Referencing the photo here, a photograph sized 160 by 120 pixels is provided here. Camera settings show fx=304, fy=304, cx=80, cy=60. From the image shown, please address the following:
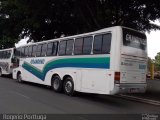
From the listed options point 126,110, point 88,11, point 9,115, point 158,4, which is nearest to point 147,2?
point 158,4

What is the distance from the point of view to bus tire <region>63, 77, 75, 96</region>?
15.3 meters

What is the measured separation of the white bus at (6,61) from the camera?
87.7 feet

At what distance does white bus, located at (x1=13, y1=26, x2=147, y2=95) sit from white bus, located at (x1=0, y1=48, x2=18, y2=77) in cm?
996

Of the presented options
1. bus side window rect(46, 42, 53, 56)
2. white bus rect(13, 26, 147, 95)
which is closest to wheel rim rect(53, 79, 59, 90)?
white bus rect(13, 26, 147, 95)

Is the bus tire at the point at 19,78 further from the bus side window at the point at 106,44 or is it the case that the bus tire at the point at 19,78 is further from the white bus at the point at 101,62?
the bus side window at the point at 106,44

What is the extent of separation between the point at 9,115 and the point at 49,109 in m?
1.79

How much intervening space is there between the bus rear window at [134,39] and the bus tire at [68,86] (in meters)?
3.72

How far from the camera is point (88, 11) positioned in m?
21.2

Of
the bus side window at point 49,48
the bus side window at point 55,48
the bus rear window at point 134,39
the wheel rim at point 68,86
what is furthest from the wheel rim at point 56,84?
the bus rear window at point 134,39

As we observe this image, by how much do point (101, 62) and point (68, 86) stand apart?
10.1 ft

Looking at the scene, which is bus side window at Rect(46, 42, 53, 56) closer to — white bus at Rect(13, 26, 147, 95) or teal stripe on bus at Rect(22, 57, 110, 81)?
white bus at Rect(13, 26, 147, 95)

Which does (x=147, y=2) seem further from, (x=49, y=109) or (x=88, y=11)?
(x=49, y=109)

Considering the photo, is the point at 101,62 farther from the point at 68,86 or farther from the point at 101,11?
the point at 101,11

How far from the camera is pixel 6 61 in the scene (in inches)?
1098
